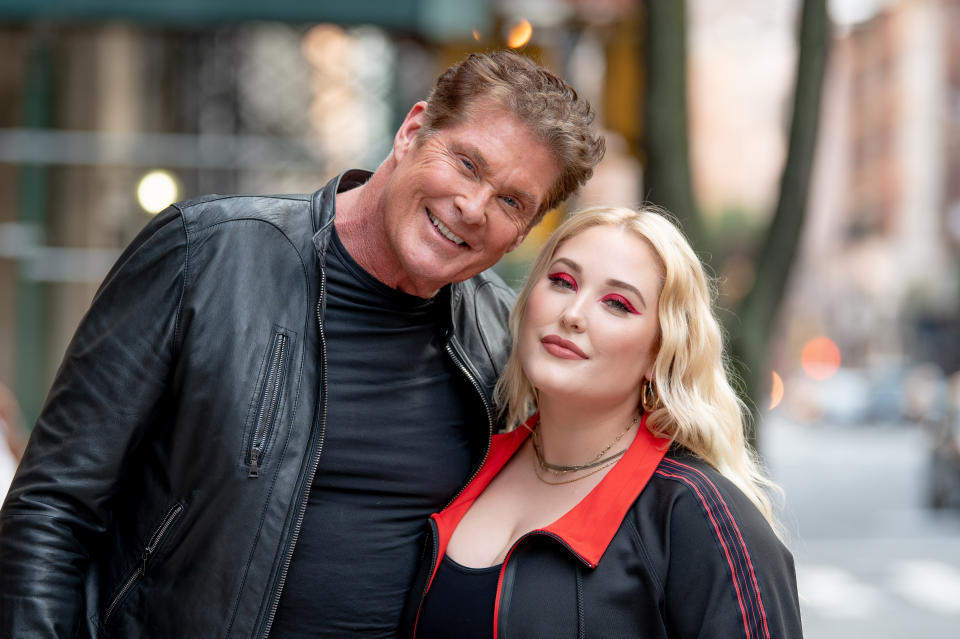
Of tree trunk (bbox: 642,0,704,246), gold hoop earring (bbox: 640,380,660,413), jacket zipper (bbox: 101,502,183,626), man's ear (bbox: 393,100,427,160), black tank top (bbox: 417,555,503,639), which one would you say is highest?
tree trunk (bbox: 642,0,704,246)

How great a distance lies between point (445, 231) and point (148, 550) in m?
1.02

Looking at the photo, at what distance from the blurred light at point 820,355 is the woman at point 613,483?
55.2 meters

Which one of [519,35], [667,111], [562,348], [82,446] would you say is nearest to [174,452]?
[82,446]

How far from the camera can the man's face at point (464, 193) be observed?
2527mm

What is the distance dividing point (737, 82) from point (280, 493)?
48087 mm

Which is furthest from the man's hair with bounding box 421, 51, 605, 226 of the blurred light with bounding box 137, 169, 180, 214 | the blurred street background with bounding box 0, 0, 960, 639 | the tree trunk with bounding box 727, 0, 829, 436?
the blurred light with bounding box 137, 169, 180, 214

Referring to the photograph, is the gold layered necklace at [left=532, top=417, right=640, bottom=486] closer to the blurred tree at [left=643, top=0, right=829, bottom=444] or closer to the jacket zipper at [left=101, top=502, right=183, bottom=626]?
the jacket zipper at [left=101, top=502, right=183, bottom=626]

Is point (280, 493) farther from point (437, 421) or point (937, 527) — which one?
point (937, 527)

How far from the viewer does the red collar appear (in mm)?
2396

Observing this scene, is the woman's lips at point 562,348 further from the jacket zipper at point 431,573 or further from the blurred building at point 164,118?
the blurred building at point 164,118

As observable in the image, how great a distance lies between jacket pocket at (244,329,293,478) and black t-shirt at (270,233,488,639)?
0.17m

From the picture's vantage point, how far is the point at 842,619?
341 inches

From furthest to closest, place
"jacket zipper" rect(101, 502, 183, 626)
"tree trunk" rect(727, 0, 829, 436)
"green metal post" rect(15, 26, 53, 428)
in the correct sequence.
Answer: "green metal post" rect(15, 26, 53, 428) < "tree trunk" rect(727, 0, 829, 436) < "jacket zipper" rect(101, 502, 183, 626)

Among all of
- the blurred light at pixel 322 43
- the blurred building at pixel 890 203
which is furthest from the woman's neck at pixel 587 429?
the blurred building at pixel 890 203
